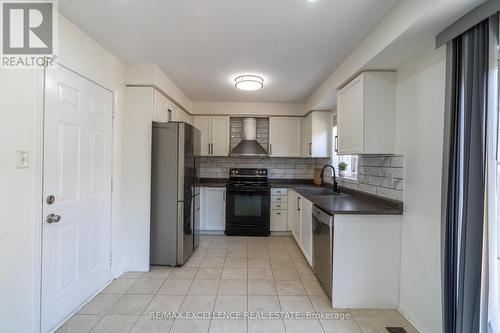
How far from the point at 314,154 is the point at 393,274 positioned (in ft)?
7.49

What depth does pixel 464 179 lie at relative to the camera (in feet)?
4.75

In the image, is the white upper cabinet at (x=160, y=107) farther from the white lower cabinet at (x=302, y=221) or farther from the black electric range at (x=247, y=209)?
the white lower cabinet at (x=302, y=221)

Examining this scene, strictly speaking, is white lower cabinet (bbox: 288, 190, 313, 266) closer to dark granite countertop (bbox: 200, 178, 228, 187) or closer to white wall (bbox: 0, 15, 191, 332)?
dark granite countertop (bbox: 200, 178, 228, 187)

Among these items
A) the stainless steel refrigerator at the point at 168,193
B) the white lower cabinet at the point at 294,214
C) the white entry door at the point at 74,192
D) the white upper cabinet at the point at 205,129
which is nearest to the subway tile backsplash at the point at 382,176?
the white lower cabinet at the point at 294,214

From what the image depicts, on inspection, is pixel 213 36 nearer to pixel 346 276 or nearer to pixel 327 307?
pixel 346 276

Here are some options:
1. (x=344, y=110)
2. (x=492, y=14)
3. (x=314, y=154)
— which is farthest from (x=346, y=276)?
(x=314, y=154)

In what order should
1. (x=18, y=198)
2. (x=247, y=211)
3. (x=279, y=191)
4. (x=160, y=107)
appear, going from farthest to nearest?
(x=279, y=191) < (x=247, y=211) < (x=160, y=107) < (x=18, y=198)

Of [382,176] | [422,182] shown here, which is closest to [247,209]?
[382,176]

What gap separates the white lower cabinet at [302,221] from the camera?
3.05 metres

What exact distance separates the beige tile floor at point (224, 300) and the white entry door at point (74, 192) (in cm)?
23

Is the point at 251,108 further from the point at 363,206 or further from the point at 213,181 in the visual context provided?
the point at 363,206

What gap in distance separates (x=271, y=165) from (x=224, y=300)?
2.97 meters

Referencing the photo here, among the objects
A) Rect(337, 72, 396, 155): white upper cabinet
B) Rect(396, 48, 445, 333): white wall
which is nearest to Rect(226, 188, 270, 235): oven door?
Rect(337, 72, 396, 155): white upper cabinet

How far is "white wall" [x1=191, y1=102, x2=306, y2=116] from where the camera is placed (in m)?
4.54
